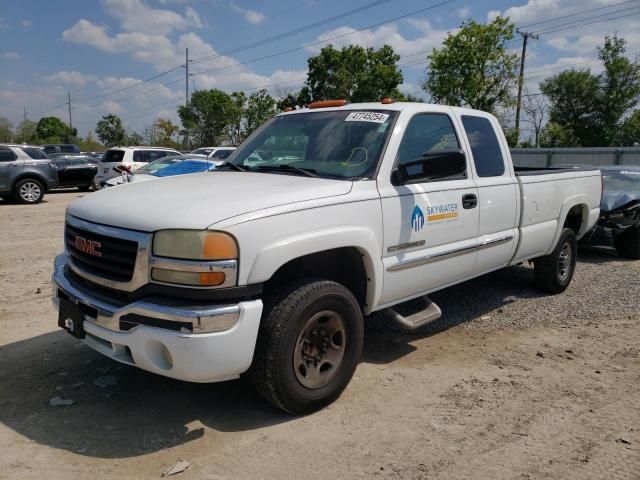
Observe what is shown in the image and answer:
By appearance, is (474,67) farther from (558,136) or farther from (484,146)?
(484,146)

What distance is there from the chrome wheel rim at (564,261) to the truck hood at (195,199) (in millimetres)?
3697

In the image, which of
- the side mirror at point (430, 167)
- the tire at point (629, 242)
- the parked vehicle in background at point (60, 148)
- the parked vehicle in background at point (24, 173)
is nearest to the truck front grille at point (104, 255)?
the side mirror at point (430, 167)

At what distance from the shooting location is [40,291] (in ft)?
19.2


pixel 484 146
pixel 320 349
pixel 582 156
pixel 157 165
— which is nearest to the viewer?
pixel 320 349

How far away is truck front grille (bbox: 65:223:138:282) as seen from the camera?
9.52 ft

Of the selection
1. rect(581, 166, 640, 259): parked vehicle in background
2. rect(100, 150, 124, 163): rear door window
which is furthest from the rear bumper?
rect(100, 150, 124, 163): rear door window

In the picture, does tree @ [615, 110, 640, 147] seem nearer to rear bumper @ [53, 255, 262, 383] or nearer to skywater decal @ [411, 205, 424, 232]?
skywater decal @ [411, 205, 424, 232]

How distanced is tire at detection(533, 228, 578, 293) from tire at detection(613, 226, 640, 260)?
2571 mm

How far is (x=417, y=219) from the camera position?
12.4 ft

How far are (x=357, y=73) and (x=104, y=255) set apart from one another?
3718 centimetres

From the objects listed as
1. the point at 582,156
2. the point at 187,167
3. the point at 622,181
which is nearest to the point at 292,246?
the point at 622,181

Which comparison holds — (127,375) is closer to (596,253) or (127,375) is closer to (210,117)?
(596,253)

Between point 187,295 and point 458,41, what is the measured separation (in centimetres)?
2703

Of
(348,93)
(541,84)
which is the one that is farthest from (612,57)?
(348,93)
